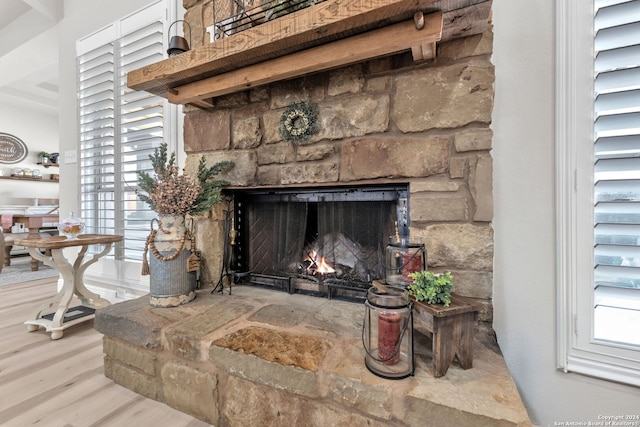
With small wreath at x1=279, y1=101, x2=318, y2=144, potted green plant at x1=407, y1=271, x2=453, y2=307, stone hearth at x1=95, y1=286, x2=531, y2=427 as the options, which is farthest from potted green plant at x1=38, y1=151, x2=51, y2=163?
potted green plant at x1=407, y1=271, x2=453, y2=307

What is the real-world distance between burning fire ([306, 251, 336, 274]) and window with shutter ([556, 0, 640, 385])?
103 cm

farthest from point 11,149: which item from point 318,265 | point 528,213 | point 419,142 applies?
point 528,213

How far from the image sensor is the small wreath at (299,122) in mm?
1380

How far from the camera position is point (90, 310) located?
6.82 feet

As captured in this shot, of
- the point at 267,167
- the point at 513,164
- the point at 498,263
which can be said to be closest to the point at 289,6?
the point at 267,167

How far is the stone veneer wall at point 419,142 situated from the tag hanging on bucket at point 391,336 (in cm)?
37

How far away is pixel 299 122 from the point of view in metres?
1.40

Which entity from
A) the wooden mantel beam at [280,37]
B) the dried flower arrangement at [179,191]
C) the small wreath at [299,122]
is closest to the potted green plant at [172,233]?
the dried flower arrangement at [179,191]

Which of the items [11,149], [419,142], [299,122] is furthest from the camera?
[11,149]

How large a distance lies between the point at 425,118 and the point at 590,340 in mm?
1045

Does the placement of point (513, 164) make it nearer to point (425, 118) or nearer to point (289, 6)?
point (425, 118)

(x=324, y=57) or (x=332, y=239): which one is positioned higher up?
(x=324, y=57)

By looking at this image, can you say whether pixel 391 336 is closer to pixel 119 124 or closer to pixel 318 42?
pixel 318 42

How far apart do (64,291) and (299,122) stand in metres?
2.16
